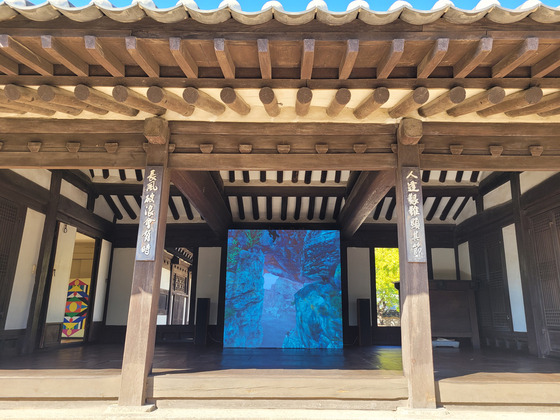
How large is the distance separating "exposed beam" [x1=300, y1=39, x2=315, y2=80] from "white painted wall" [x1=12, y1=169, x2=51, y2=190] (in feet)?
14.1

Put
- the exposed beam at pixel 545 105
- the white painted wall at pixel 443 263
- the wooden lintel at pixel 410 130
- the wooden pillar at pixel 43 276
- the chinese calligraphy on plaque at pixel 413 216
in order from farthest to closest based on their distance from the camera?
the white painted wall at pixel 443 263
the wooden pillar at pixel 43 276
the wooden lintel at pixel 410 130
the chinese calligraphy on plaque at pixel 413 216
the exposed beam at pixel 545 105

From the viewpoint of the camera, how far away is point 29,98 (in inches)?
123

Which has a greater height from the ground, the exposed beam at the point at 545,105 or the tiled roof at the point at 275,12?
the tiled roof at the point at 275,12

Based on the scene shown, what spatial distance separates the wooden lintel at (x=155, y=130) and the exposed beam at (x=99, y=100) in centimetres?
18

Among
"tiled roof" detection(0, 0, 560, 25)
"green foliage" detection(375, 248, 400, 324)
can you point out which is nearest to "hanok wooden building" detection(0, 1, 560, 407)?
"tiled roof" detection(0, 0, 560, 25)

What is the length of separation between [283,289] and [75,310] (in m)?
4.92

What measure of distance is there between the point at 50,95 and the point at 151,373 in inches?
96.9

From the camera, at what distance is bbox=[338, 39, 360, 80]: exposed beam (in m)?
2.53

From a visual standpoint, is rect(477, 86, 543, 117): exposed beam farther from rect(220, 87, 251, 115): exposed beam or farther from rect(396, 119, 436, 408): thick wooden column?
rect(220, 87, 251, 115): exposed beam

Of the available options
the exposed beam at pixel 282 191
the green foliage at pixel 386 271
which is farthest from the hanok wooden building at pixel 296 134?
the green foliage at pixel 386 271

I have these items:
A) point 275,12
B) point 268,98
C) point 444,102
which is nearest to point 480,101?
point 444,102

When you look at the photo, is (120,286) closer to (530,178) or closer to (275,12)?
(275,12)

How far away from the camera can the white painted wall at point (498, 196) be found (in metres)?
6.08

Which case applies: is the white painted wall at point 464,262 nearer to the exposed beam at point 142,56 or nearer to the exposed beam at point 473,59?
the exposed beam at point 473,59
